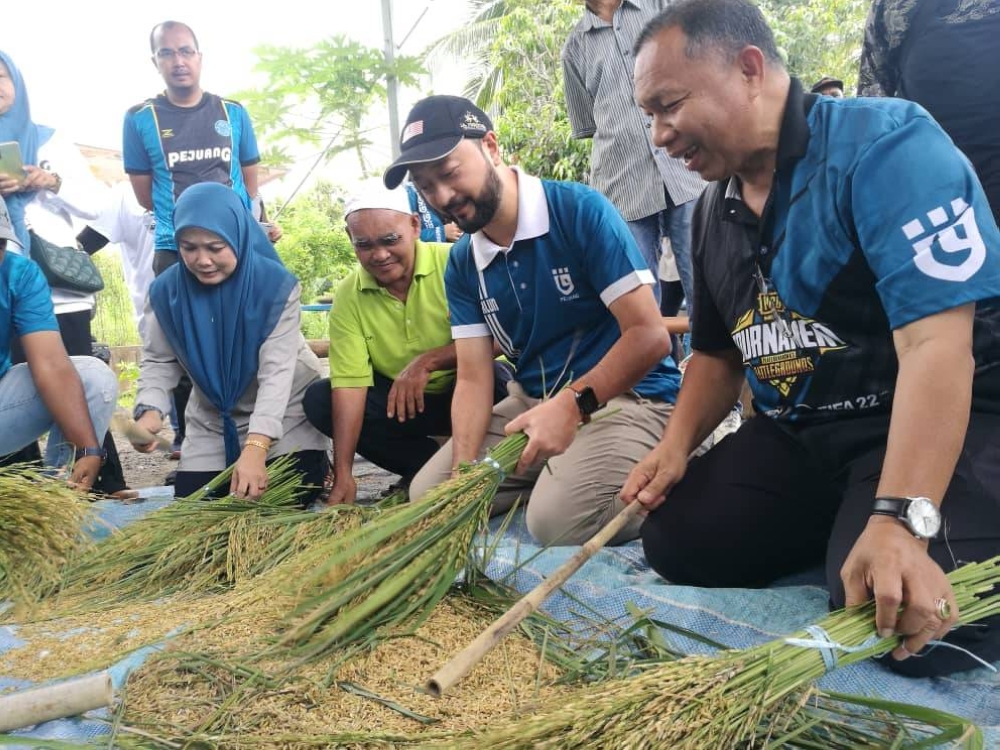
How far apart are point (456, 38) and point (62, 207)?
1157 centimetres

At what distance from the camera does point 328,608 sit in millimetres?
1706

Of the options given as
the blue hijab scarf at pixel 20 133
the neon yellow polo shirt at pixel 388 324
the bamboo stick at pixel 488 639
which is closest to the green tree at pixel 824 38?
the neon yellow polo shirt at pixel 388 324

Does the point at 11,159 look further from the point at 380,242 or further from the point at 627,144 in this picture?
the point at 627,144

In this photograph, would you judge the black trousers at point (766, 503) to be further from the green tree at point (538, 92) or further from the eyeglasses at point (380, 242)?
the green tree at point (538, 92)

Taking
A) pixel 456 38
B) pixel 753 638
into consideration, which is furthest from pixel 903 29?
pixel 456 38

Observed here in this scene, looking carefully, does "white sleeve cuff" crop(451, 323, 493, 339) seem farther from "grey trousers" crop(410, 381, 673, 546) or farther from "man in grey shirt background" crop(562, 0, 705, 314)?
"man in grey shirt background" crop(562, 0, 705, 314)

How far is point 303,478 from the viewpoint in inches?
135

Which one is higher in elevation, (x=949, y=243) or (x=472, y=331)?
(x=949, y=243)

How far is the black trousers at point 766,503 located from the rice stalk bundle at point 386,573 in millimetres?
538

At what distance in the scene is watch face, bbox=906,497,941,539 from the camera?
1.43 meters

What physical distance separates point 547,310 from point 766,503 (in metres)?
0.97

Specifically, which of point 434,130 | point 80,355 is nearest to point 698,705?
point 434,130

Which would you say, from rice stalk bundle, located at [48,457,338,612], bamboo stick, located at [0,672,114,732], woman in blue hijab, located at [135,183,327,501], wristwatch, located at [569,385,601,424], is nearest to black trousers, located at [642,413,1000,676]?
wristwatch, located at [569,385,601,424]

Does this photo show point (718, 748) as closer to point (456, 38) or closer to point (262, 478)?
point (262, 478)
